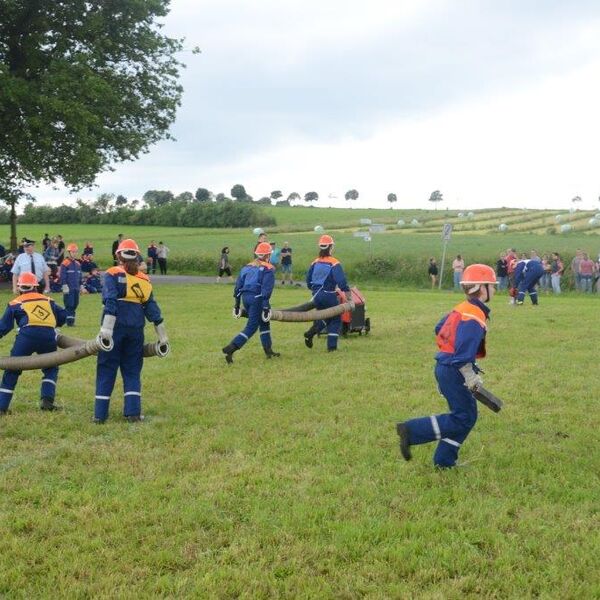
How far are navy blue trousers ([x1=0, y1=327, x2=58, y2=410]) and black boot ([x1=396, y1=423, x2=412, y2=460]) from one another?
503 cm

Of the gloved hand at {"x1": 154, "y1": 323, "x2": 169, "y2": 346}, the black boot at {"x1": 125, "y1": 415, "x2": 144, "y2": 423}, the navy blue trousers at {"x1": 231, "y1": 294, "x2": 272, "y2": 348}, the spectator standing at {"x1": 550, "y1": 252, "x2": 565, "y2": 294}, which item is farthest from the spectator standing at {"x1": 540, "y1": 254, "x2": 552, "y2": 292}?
the black boot at {"x1": 125, "y1": 415, "x2": 144, "y2": 423}

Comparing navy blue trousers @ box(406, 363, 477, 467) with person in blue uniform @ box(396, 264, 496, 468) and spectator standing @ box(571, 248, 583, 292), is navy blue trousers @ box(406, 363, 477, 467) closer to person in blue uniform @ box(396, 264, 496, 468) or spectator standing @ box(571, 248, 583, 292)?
person in blue uniform @ box(396, 264, 496, 468)

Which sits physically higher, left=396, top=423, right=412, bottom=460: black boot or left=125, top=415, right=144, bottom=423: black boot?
left=396, top=423, right=412, bottom=460: black boot

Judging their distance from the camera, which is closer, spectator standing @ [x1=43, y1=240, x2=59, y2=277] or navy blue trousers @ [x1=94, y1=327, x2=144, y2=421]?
navy blue trousers @ [x1=94, y1=327, x2=144, y2=421]

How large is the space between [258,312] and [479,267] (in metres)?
6.96

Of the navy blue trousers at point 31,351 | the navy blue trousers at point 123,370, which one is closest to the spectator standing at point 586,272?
the navy blue trousers at point 123,370

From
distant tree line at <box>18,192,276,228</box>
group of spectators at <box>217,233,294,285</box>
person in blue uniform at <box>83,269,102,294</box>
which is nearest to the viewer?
person in blue uniform at <box>83,269,102,294</box>

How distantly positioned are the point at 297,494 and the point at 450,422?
1657 millimetres

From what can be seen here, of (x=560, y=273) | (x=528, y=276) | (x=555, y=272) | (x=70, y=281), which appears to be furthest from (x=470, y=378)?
(x=560, y=273)

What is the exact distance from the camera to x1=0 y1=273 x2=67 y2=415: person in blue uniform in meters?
9.31

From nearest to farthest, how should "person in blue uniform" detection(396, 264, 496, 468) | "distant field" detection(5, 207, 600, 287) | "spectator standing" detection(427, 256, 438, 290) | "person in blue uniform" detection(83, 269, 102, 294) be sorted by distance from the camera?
"person in blue uniform" detection(396, 264, 496, 468) < "person in blue uniform" detection(83, 269, 102, 294) < "spectator standing" detection(427, 256, 438, 290) < "distant field" detection(5, 207, 600, 287)

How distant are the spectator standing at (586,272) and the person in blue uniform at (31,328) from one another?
92.5 ft

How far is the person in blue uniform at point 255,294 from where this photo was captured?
13.2m

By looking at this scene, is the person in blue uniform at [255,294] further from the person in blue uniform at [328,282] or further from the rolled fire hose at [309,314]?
the person in blue uniform at [328,282]
